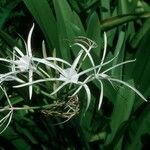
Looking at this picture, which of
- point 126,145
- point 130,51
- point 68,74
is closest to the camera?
point 68,74

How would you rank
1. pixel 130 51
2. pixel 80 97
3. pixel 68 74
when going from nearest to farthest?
pixel 68 74
pixel 80 97
pixel 130 51

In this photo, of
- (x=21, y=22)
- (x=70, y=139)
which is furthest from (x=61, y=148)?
(x=21, y=22)

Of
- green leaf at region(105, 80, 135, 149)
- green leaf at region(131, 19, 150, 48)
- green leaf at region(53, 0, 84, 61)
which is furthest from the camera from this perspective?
green leaf at region(131, 19, 150, 48)

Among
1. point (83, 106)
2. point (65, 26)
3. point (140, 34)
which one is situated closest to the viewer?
point (83, 106)

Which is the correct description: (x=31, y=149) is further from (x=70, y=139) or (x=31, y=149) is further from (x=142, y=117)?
(x=142, y=117)

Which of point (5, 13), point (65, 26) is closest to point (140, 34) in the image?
point (65, 26)

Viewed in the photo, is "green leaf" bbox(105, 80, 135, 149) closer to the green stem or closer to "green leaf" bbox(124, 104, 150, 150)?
"green leaf" bbox(124, 104, 150, 150)

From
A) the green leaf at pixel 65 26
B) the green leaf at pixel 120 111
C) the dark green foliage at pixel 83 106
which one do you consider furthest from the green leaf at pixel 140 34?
the green leaf at pixel 120 111

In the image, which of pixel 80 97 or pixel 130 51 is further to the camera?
pixel 130 51

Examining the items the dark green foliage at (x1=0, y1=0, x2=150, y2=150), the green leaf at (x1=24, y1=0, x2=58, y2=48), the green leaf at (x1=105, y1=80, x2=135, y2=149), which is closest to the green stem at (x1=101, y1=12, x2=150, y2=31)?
the dark green foliage at (x1=0, y1=0, x2=150, y2=150)

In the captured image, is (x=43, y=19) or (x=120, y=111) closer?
(x=120, y=111)

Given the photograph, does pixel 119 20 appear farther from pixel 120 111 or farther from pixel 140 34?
pixel 120 111
